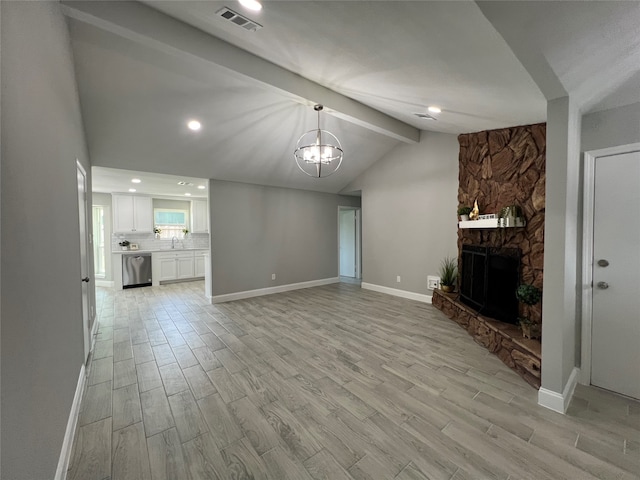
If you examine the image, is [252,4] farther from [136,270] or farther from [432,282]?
[136,270]

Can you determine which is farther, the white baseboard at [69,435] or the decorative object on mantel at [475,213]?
the decorative object on mantel at [475,213]

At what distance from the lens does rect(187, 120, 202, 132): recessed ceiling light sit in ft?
11.9

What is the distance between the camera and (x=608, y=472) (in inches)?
60.9

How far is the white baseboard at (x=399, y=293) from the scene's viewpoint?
505 centimetres

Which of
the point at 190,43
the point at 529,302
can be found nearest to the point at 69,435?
the point at 190,43

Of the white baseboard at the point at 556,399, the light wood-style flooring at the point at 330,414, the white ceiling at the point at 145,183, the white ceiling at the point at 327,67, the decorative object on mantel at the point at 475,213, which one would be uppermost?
the white ceiling at the point at 327,67

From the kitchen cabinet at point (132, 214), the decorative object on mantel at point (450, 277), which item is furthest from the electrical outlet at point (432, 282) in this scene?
the kitchen cabinet at point (132, 214)

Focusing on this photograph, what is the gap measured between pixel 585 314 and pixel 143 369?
4375mm

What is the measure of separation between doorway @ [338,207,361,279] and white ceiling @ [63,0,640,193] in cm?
392

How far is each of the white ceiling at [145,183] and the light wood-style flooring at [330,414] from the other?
291 centimetres

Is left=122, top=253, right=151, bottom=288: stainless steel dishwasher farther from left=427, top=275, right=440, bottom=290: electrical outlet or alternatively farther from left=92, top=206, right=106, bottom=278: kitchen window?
left=427, top=275, right=440, bottom=290: electrical outlet

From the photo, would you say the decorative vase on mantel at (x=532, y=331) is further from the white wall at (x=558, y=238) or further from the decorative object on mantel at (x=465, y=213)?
the decorative object on mantel at (x=465, y=213)

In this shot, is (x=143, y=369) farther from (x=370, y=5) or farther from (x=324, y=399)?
(x=370, y=5)

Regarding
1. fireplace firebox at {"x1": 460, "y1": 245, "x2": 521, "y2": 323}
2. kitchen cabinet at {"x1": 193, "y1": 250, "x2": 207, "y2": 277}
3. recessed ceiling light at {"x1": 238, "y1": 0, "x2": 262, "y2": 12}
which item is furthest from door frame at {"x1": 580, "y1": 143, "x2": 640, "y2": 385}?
kitchen cabinet at {"x1": 193, "y1": 250, "x2": 207, "y2": 277}
